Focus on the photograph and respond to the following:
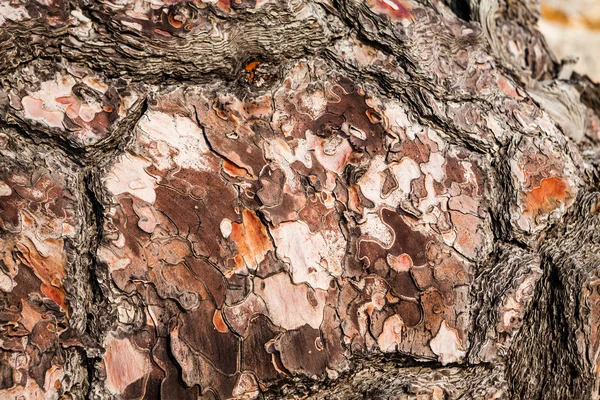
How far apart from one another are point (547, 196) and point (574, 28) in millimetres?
1338

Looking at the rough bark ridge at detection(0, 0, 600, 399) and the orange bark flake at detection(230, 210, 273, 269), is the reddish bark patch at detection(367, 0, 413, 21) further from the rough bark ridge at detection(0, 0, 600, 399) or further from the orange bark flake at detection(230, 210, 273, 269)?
the orange bark flake at detection(230, 210, 273, 269)

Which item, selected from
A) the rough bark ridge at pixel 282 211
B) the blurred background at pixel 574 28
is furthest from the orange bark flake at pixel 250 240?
the blurred background at pixel 574 28

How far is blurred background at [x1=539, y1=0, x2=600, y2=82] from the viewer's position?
2129mm

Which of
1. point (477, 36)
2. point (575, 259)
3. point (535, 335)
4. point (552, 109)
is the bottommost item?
point (535, 335)

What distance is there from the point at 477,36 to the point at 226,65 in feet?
1.77

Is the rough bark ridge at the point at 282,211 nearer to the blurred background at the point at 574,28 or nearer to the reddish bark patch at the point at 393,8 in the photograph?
the reddish bark patch at the point at 393,8

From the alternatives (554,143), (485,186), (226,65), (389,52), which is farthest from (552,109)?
(226,65)

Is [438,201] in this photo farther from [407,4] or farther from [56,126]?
[56,126]

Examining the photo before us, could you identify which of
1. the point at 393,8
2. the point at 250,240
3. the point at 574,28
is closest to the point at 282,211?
the point at 250,240

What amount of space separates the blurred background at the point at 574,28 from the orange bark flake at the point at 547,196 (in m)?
1.13

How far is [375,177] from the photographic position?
1.07 meters

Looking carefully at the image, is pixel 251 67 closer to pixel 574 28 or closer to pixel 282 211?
pixel 282 211

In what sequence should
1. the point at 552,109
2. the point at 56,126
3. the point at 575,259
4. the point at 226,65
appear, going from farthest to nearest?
the point at 552,109 < the point at 575,259 < the point at 226,65 < the point at 56,126

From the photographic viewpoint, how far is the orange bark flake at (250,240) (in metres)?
1.00
